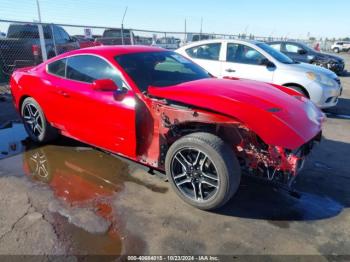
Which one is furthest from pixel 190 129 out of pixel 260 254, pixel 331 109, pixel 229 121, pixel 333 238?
pixel 331 109

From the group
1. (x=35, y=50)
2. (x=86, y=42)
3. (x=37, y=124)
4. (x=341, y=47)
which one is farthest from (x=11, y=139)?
(x=341, y=47)

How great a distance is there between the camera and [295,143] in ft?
9.89

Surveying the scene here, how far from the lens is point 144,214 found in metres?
3.35

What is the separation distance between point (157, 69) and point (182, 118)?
3.69 ft

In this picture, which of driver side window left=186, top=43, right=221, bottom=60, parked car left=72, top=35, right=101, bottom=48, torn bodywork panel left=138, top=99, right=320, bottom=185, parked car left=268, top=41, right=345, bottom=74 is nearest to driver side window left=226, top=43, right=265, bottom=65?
driver side window left=186, top=43, right=221, bottom=60

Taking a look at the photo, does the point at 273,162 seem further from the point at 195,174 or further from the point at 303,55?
the point at 303,55

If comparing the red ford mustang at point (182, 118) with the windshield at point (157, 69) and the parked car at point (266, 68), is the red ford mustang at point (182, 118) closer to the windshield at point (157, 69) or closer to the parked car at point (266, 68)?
the windshield at point (157, 69)

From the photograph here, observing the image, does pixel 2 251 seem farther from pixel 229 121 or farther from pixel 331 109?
pixel 331 109

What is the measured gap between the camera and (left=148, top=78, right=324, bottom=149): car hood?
3031 mm

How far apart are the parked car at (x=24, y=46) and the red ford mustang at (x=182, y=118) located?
674 cm

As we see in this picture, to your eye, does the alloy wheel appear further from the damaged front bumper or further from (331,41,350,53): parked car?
(331,41,350,53): parked car

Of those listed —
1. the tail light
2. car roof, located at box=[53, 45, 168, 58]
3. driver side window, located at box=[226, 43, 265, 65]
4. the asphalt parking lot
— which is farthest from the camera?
the tail light

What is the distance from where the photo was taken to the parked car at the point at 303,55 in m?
13.6

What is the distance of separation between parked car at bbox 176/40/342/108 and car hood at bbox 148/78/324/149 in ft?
10.9
